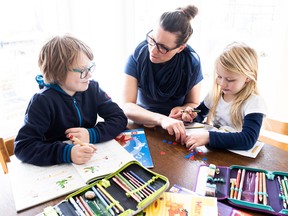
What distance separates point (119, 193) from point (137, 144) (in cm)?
32

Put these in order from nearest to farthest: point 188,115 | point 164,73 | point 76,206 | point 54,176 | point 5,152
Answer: point 76,206 → point 54,176 → point 5,152 → point 188,115 → point 164,73

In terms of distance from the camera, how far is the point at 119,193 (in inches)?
29.0

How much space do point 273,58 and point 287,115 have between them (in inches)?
16.7

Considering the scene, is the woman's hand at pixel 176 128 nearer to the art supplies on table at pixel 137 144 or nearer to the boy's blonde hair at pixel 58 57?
the art supplies on table at pixel 137 144

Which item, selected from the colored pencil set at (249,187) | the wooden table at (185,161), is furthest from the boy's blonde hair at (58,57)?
the colored pencil set at (249,187)

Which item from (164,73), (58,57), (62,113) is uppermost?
(58,57)

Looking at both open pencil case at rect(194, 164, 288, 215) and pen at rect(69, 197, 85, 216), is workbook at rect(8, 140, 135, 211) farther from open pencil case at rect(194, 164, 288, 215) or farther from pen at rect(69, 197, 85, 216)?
open pencil case at rect(194, 164, 288, 215)

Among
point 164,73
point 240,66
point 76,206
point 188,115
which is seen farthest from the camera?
point 164,73

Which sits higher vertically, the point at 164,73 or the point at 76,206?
the point at 164,73

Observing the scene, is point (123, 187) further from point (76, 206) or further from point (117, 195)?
point (76, 206)

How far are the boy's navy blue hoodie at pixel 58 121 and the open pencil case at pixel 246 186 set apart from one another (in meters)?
0.42

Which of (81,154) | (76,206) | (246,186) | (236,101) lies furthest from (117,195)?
(236,101)

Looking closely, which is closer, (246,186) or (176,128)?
(246,186)

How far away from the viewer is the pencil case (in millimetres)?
683
